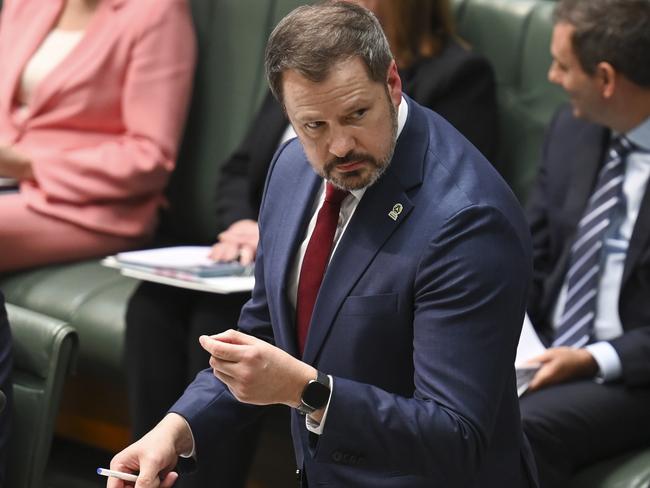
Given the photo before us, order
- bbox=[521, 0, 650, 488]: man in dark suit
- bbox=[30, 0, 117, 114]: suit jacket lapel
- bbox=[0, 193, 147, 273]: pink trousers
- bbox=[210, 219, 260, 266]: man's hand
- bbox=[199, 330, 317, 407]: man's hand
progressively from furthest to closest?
bbox=[30, 0, 117, 114]: suit jacket lapel, bbox=[0, 193, 147, 273]: pink trousers, bbox=[210, 219, 260, 266]: man's hand, bbox=[521, 0, 650, 488]: man in dark suit, bbox=[199, 330, 317, 407]: man's hand

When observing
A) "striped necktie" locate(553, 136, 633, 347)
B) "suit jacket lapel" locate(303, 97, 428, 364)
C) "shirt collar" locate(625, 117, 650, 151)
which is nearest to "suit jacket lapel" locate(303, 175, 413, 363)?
"suit jacket lapel" locate(303, 97, 428, 364)

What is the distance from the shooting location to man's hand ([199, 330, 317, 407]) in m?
1.52

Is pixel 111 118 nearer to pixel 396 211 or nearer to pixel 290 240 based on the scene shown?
pixel 290 240

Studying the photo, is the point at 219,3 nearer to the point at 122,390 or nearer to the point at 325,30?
the point at 122,390

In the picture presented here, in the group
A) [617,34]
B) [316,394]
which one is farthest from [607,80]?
[316,394]

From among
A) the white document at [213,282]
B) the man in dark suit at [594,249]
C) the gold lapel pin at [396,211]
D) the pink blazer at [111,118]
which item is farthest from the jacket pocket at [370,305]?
the pink blazer at [111,118]

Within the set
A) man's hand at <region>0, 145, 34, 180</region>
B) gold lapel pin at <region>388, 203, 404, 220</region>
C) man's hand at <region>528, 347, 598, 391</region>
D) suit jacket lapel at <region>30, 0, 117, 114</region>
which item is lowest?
man's hand at <region>528, 347, 598, 391</region>

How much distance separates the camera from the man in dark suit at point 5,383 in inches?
84.5

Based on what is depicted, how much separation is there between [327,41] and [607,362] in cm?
114

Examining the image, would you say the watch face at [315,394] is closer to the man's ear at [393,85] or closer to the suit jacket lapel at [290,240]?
the suit jacket lapel at [290,240]

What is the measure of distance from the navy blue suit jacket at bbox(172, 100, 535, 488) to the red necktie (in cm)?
2

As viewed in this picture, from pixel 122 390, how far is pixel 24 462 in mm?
988

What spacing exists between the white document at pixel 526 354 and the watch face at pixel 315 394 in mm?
976

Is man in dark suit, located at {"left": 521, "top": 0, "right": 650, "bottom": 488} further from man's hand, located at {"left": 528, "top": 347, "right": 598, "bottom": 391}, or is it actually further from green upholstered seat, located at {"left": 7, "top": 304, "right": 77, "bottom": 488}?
green upholstered seat, located at {"left": 7, "top": 304, "right": 77, "bottom": 488}
